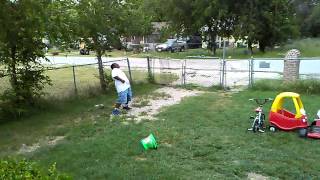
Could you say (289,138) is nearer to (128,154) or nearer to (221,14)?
(128,154)

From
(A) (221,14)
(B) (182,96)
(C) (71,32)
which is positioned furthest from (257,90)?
(A) (221,14)

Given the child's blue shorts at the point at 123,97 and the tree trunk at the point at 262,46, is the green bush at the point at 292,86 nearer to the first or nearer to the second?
the child's blue shorts at the point at 123,97

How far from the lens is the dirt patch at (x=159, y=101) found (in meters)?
11.7

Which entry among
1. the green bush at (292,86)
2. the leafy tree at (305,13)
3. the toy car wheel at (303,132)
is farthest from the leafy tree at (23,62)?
the leafy tree at (305,13)

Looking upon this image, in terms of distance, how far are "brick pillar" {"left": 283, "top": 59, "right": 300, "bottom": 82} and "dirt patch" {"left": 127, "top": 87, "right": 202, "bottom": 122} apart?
3001 millimetres

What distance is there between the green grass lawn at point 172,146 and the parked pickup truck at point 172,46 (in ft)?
109

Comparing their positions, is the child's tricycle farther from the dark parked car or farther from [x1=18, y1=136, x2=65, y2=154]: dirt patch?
the dark parked car

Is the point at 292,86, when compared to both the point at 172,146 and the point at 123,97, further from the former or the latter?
the point at 172,146

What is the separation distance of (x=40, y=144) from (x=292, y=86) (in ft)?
29.8

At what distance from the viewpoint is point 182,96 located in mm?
14984

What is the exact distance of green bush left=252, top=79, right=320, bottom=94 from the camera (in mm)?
14695

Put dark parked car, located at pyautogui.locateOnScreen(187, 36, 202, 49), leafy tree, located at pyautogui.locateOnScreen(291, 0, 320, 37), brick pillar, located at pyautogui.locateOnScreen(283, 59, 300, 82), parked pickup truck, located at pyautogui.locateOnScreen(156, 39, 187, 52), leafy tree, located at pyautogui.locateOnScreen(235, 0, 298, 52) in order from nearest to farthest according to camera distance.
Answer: brick pillar, located at pyautogui.locateOnScreen(283, 59, 300, 82), leafy tree, located at pyautogui.locateOnScreen(235, 0, 298, 52), parked pickup truck, located at pyautogui.locateOnScreen(156, 39, 187, 52), dark parked car, located at pyautogui.locateOnScreen(187, 36, 202, 49), leafy tree, located at pyautogui.locateOnScreen(291, 0, 320, 37)

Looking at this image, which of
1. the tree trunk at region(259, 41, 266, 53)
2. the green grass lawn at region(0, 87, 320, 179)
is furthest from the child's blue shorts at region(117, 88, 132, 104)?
the tree trunk at region(259, 41, 266, 53)

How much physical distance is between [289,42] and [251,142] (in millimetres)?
33527
